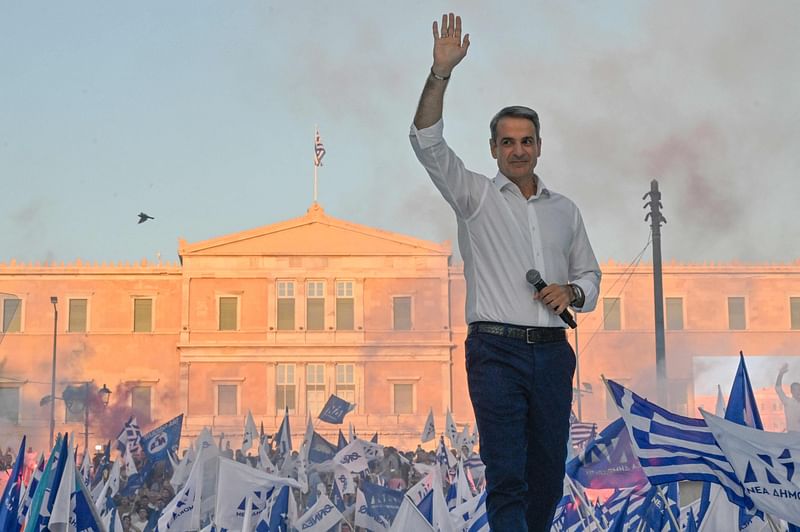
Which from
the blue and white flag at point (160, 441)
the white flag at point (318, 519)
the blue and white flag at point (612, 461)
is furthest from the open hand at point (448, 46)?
the blue and white flag at point (160, 441)

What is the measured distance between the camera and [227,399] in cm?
5903

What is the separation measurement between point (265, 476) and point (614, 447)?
99.9 inches

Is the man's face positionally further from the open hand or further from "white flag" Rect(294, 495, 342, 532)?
"white flag" Rect(294, 495, 342, 532)

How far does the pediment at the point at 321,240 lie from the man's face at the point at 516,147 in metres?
56.1

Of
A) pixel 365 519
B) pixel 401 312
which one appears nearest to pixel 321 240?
pixel 401 312

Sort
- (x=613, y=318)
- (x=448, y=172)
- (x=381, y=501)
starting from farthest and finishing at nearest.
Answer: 1. (x=613, y=318)
2. (x=381, y=501)
3. (x=448, y=172)

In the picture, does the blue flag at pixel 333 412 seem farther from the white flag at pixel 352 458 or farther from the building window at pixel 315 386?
the building window at pixel 315 386

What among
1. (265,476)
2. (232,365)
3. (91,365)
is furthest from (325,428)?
(265,476)

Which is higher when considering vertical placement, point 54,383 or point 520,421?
point 54,383

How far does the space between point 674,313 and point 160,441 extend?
42080 millimetres

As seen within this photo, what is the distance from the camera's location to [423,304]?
60156mm

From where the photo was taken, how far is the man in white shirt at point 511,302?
4043 mm

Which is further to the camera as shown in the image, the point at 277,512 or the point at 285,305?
the point at 285,305

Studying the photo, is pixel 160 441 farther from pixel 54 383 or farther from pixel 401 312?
pixel 401 312
